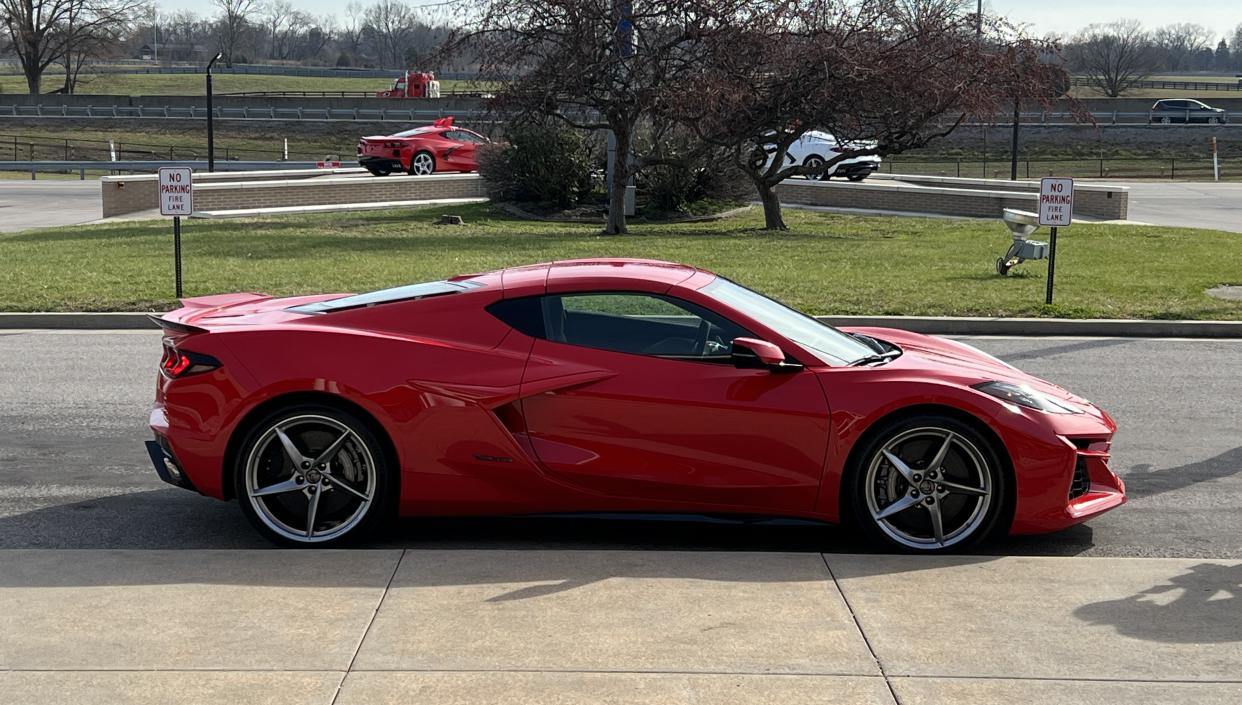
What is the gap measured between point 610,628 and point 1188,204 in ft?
104

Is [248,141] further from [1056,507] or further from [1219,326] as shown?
[1056,507]

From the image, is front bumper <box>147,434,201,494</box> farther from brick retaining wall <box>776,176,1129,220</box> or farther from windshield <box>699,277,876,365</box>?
brick retaining wall <box>776,176,1129,220</box>

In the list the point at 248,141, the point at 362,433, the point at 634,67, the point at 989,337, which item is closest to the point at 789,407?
the point at 362,433

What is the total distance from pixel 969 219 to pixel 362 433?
24108mm

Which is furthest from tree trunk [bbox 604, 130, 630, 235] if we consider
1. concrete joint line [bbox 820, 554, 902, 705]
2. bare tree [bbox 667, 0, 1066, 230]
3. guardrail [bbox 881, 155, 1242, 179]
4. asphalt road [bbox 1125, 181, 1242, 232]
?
guardrail [bbox 881, 155, 1242, 179]

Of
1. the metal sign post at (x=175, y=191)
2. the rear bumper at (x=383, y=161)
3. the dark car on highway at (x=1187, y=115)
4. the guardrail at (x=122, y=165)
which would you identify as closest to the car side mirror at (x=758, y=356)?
the metal sign post at (x=175, y=191)

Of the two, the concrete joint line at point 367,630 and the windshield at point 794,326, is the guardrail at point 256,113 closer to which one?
the windshield at point 794,326

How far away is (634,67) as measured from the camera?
77.6 feet

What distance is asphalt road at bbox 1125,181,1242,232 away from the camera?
28.0m

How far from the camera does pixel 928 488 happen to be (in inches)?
237

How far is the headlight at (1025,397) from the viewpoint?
612cm

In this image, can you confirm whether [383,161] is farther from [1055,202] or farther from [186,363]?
[186,363]

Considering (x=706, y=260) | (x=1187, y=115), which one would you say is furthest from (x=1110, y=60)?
(x=706, y=260)

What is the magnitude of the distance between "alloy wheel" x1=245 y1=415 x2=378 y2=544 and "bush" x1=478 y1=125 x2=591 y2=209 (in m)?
22.9
